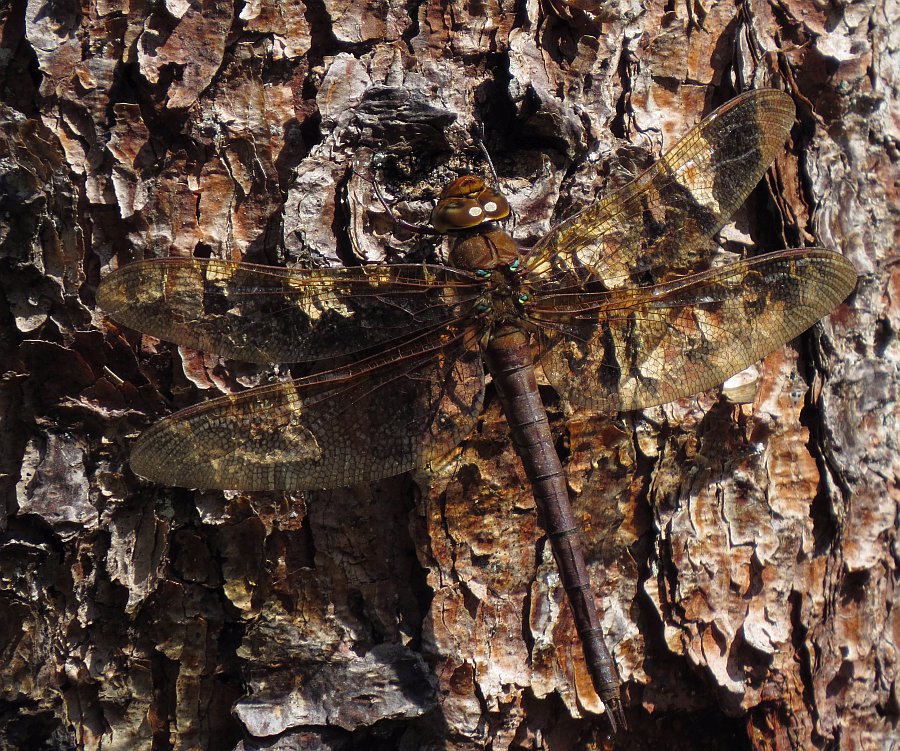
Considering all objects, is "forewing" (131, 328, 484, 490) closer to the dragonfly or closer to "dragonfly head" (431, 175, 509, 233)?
the dragonfly

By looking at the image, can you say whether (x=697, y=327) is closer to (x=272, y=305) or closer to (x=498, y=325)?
(x=498, y=325)

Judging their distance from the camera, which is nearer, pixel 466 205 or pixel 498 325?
pixel 466 205

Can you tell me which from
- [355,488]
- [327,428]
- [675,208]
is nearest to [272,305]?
[327,428]

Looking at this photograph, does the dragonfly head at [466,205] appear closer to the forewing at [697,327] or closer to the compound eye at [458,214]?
the compound eye at [458,214]

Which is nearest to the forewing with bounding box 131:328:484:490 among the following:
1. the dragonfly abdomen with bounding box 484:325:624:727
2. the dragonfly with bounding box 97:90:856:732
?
the dragonfly with bounding box 97:90:856:732

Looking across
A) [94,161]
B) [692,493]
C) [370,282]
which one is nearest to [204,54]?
[94,161]

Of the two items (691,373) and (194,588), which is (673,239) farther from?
(194,588)
